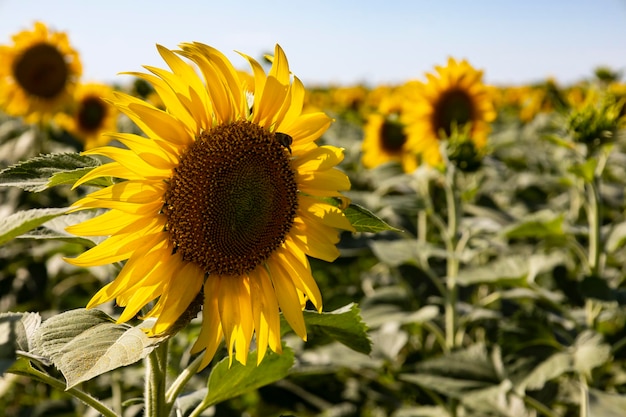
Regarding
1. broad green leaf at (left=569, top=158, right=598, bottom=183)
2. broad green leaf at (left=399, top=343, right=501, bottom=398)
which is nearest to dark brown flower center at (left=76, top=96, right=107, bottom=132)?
broad green leaf at (left=399, top=343, right=501, bottom=398)

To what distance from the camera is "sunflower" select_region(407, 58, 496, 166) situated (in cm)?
376

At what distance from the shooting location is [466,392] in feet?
7.73

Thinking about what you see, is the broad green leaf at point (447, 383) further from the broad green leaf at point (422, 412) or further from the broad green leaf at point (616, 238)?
the broad green leaf at point (616, 238)

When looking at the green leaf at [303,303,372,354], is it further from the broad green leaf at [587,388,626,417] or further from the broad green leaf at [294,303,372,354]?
the broad green leaf at [587,388,626,417]

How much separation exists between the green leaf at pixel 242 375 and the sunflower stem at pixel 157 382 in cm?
15


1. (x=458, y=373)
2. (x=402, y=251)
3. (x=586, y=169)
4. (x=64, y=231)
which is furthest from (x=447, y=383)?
(x=64, y=231)

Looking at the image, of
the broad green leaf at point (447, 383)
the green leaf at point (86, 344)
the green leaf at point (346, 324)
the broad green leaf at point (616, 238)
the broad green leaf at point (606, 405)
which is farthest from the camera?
the broad green leaf at point (616, 238)

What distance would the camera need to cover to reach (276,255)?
1.33 metres

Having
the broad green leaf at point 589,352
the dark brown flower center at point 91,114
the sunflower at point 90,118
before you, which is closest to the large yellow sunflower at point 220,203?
the broad green leaf at point 589,352

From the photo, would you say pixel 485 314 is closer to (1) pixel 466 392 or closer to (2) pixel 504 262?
(2) pixel 504 262

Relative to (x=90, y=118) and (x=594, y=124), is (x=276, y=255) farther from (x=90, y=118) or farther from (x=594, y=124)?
(x=90, y=118)

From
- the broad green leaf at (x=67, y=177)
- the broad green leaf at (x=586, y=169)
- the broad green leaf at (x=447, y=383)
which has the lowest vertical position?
the broad green leaf at (x=447, y=383)

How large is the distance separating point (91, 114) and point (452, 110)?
278 centimetres

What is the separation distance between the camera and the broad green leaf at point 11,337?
0.82 meters
